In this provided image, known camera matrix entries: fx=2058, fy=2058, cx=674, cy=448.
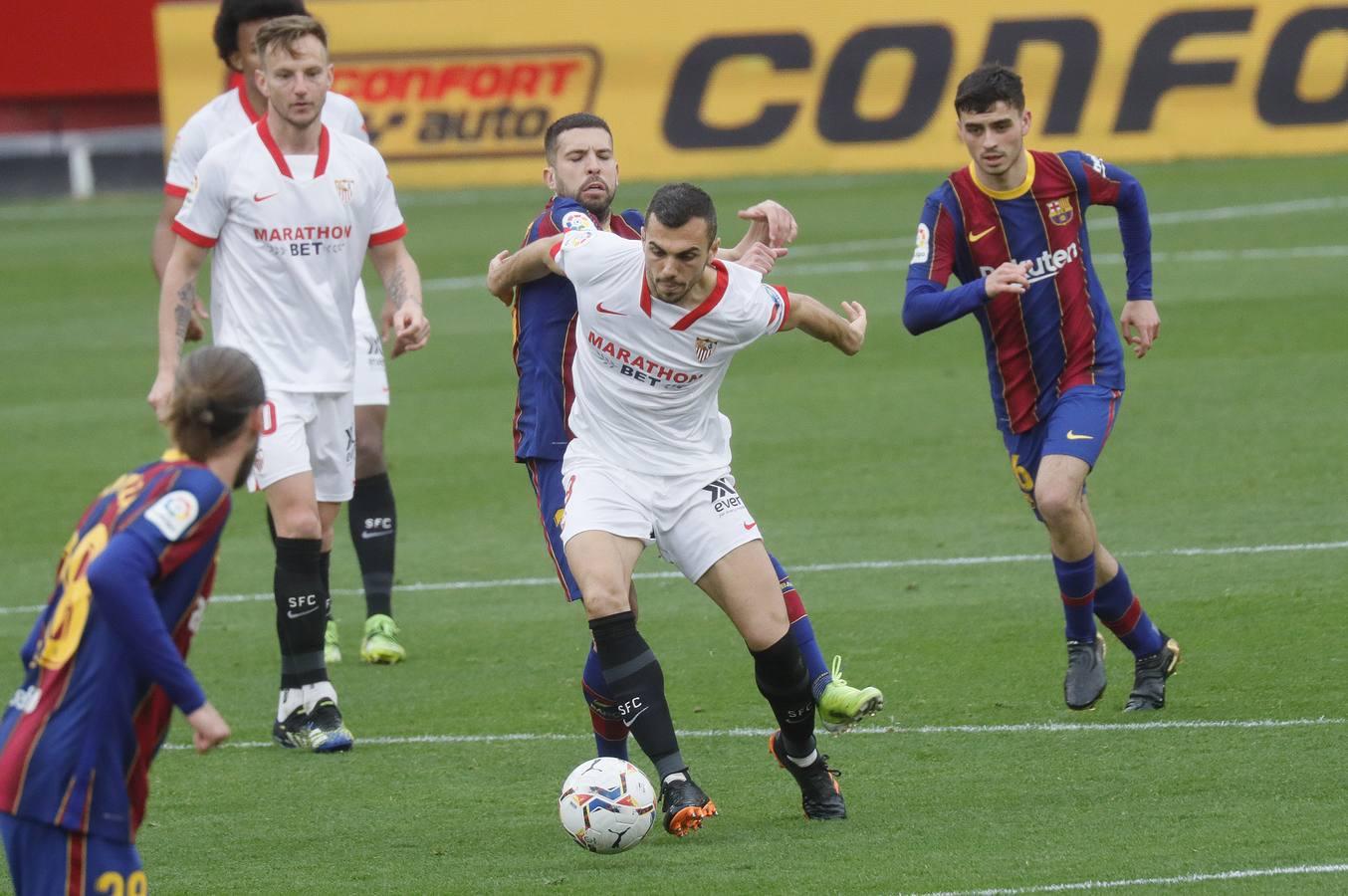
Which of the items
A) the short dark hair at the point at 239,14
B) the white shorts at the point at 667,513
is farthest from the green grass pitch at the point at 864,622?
the short dark hair at the point at 239,14

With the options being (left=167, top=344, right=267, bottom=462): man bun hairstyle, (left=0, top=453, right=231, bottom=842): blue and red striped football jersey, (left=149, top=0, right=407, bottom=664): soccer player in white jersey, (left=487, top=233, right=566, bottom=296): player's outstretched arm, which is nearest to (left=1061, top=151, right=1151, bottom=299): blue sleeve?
(left=487, top=233, right=566, bottom=296): player's outstretched arm

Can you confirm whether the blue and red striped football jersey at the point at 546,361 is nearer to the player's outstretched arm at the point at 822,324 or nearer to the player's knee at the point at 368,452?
the player's outstretched arm at the point at 822,324

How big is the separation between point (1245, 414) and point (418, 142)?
13.2 metres

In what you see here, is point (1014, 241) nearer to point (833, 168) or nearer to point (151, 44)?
point (833, 168)

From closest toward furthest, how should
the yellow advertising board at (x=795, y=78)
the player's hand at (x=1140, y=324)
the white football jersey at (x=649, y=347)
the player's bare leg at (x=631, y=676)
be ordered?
1. the player's bare leg at (x=631, y=676)
2. the white football jersey at (x=649, y=347)
3. the player's hand at (x=1140, y=324)
4. the yellow advertising board at (x=795, y=78)

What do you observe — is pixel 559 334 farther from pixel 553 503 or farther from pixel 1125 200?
pixel 1125 200

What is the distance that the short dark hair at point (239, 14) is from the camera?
8555 millimetres

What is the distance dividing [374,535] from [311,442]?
1.45 m

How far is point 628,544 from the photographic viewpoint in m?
6.15

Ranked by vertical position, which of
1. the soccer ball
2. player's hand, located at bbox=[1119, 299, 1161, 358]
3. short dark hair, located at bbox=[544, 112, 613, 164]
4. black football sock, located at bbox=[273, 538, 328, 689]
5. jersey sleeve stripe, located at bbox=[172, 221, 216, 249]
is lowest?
black football sock, located at bbox=[273, 538, 328, 689]

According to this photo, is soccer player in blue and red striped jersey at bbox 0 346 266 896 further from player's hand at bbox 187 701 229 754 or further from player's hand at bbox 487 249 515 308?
player's hand at bbox 487 249 515 308

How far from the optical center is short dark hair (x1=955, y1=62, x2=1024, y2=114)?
23.9ft

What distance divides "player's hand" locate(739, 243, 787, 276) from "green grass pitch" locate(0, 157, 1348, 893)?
1.70 meters

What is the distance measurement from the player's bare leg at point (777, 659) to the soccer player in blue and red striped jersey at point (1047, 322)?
145 centimetres
